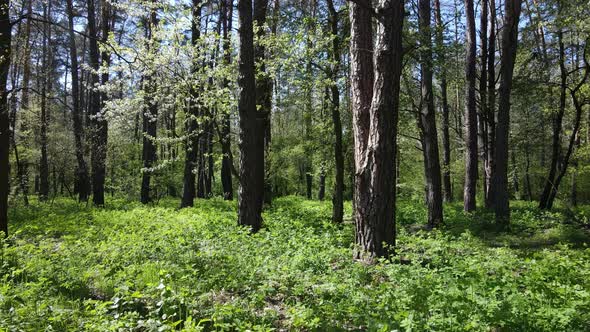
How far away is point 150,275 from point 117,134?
19.8 m

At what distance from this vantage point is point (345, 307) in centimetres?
400

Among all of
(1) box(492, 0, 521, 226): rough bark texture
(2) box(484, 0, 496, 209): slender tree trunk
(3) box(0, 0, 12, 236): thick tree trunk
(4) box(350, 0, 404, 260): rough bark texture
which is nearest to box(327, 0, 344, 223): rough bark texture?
(1) box(492, 0, 521, 226): rough bark texture

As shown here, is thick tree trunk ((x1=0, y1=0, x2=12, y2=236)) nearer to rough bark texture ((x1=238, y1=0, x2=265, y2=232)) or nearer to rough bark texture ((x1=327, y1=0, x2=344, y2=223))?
rough bark texture ((x1=238, y1=0, x2=265, y2=232))

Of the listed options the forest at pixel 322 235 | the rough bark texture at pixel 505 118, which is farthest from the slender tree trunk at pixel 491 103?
the rough bark texture at pixel 505 118

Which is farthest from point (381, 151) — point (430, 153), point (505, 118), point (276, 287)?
point (505, 118)

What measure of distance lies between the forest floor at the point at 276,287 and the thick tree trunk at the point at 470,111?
5.76 metres

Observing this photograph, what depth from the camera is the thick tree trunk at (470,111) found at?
13.1 m

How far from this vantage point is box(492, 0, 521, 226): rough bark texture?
34.3 feet

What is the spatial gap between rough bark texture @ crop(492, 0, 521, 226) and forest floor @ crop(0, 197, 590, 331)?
8.87 feet

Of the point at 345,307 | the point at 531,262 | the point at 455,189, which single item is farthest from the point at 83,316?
the point at 455,189

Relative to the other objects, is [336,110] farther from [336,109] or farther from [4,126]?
[4,126]

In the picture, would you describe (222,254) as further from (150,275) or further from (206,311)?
(206,311)

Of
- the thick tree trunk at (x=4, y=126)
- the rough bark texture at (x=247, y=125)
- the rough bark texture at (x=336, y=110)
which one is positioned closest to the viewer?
the thick tree trunk at (x=4, y=126)

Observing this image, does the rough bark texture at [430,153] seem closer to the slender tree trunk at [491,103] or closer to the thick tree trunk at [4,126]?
the slender tree trunk at [491,103]
